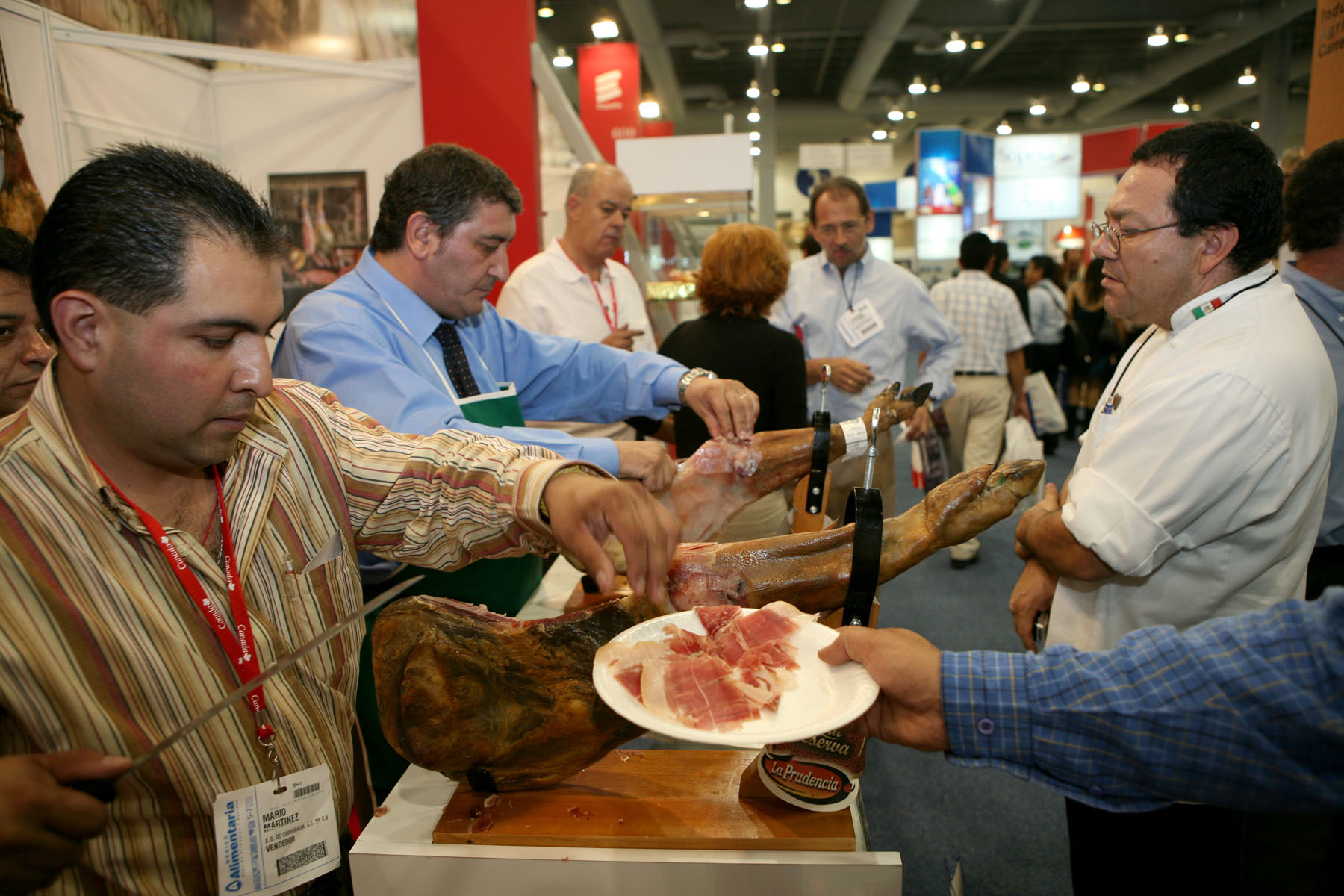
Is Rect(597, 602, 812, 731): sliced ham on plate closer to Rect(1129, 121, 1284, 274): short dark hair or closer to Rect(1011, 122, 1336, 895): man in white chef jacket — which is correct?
Rect(1011, 122, 1336, 895): man in white chef jacket

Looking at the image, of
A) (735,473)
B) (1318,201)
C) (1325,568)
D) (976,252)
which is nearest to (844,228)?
(1318,201)

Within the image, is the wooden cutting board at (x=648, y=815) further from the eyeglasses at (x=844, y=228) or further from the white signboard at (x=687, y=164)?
the white signboard at (x=687, y=164)

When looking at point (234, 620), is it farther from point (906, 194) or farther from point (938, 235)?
point (906, 194)

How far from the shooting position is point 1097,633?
76.4 inches

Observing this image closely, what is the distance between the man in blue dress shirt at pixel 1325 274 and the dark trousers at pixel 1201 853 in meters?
0.65

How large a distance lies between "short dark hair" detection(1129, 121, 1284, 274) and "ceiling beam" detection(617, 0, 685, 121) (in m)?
11.6

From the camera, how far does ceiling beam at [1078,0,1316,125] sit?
40.3ft

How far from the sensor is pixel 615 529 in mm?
1368

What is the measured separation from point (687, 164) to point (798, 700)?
4825 mm

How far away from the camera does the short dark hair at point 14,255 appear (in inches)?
70.2

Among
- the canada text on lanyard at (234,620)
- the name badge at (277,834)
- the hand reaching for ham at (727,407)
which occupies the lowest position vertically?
the name badge at (277,834)

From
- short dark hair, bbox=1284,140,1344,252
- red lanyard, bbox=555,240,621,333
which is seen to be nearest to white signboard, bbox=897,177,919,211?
red lanyard, bbox=555,240,621,333

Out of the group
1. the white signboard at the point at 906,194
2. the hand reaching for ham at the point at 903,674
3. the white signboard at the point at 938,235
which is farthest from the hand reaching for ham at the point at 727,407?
the white signboard at the point at 906,194

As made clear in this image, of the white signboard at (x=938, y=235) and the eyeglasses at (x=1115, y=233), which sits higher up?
the white signboard at (x=938, y=235)
